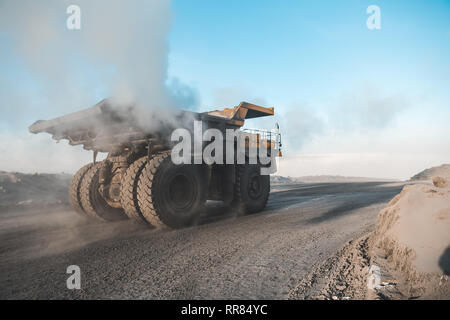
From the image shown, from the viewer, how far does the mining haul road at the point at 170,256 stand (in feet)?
8.82

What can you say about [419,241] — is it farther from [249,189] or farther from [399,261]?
[249,189]

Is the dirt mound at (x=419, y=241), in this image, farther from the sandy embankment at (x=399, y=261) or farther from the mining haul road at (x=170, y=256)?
the mining haul road at (x=170, y=256)

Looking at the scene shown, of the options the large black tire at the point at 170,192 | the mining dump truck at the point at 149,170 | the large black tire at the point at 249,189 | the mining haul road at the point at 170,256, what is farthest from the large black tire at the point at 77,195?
the large black tire at the point at 249,189

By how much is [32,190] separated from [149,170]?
11318 millimetres

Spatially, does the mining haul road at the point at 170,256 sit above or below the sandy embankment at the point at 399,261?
below

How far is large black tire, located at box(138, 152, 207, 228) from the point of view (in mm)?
5195

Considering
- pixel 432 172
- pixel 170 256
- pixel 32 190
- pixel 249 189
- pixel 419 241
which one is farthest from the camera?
pixel 432 172

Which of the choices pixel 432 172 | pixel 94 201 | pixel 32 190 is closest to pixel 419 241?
pixel 94 201

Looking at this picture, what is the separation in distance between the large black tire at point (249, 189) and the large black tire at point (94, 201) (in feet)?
10.4

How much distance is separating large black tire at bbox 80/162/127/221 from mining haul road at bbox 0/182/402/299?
322 millimetres

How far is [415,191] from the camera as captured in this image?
397cm

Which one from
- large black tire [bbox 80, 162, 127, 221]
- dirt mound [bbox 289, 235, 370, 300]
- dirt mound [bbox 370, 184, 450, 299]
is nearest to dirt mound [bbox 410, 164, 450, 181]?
dirt mound [bbox 370, 184, 450, 299]

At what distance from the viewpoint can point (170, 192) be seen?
5691 millimetres
